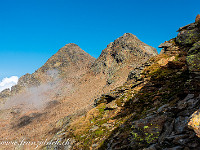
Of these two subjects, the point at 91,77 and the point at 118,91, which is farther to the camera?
the point at 91,77

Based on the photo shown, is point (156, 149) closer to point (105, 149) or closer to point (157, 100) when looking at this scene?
point (105, 149)

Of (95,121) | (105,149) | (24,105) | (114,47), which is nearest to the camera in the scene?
(105,149)

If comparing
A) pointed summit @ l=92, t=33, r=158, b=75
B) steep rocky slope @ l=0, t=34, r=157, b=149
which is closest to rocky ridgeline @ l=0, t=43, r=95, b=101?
steep rocky slope @ l=0, t=34, r=157, b=149

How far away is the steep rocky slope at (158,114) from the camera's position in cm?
672

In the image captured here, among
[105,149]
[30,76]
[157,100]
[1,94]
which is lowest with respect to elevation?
[105,149]

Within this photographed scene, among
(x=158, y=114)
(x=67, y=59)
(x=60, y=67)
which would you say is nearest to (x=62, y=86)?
(x=60, y=67)

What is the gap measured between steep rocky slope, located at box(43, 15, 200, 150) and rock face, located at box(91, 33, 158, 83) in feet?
205

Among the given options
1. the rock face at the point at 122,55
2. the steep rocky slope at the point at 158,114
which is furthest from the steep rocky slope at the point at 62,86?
the steep rocky slope at the point at 158,114

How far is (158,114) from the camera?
9.06m

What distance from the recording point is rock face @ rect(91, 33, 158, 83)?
86812 millimetres

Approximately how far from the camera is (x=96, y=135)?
48.2 ft

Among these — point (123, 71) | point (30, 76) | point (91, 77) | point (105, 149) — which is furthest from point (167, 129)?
point (30, 76)

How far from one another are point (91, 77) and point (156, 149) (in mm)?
89067

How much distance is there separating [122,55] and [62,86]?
52.4 meters
